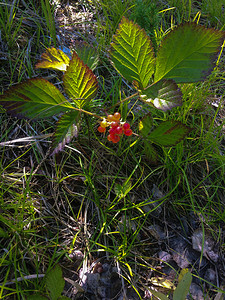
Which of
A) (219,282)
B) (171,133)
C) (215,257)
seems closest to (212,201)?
(215,257)

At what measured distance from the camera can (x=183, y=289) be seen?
140cm

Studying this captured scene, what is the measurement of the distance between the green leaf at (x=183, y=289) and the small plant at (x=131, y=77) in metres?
0.71

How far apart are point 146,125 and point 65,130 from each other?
50 cm

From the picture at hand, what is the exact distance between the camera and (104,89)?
6.97ft

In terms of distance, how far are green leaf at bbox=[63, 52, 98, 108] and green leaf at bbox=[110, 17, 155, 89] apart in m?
0.23

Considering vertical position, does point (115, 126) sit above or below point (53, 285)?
above

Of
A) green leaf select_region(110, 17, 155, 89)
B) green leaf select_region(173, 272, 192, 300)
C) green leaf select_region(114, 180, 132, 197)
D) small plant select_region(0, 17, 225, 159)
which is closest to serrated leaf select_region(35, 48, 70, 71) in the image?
small plant select_region(0, 17, 225, 159)

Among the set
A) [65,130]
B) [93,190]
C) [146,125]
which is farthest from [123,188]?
[65,130]

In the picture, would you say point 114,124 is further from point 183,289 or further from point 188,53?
point 183,289

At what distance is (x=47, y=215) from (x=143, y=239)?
24.5 inches

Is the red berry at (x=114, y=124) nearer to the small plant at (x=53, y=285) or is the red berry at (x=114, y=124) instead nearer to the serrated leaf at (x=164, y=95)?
the serrated leaf at (x=164, y=95)

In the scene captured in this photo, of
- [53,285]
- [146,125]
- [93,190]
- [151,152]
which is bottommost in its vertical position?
[53,285]

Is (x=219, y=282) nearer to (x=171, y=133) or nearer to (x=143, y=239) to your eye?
(x=143, y=239)

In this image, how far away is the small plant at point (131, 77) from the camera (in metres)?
1.43
